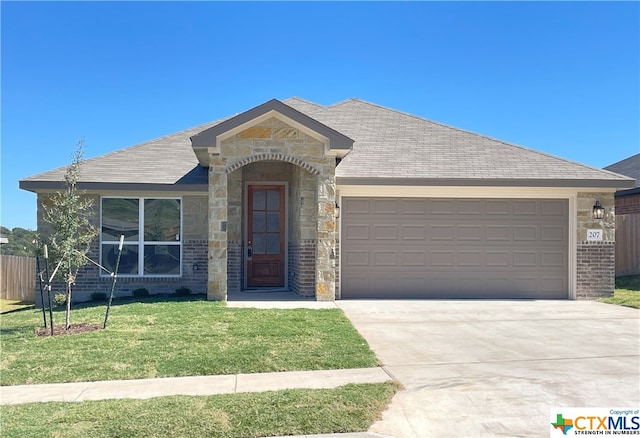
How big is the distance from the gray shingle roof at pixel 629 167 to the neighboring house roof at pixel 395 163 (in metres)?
8.33

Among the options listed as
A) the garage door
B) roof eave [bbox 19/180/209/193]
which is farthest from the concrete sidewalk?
roof eave [bbox 19/180/209/193]

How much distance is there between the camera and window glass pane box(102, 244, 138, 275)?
42.2ft

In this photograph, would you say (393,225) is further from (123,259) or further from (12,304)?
(12,304)

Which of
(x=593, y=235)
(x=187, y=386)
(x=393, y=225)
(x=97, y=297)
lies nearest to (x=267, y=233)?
(x=393, y=225)

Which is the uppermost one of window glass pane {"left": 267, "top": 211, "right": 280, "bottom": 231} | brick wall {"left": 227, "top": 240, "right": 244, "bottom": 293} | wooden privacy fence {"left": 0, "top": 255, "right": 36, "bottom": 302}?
window glass pane {"left": 267, "top": 211, "right": 280, "bottom": 231}

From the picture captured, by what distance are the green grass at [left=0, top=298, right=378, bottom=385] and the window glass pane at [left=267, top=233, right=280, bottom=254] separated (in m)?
3.94

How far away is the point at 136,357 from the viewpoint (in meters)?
7.02

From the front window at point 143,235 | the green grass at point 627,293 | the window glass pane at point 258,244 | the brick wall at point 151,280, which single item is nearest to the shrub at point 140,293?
the brick wall at point 151,280

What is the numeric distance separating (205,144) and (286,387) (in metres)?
6.54

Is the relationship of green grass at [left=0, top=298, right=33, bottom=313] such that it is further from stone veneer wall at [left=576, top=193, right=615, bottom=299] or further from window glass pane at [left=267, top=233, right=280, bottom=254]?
stone veneer wall at [left=576, top=193, right=615, bottom=299]

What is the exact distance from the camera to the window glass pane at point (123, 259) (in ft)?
42.2

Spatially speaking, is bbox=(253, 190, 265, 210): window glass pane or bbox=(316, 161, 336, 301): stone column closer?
bbox=(316, 161, 336, 301): stone column

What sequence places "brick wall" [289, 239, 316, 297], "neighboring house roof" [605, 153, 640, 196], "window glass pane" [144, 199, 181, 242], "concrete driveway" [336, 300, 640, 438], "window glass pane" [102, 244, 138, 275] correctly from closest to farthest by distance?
"concrete driveway" [336, 300, 640, 438] < "brick wall" [289, 239, 316, 297] < "window glass pane" [102, 244, 138, 275] < "window glass pane" [144, 199, 181, 242] < "neighboring house roof" [605, 153, 640, 196]

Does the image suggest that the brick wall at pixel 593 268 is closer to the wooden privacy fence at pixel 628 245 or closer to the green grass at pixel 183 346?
the wooden privacy fence at pixel 628 245
